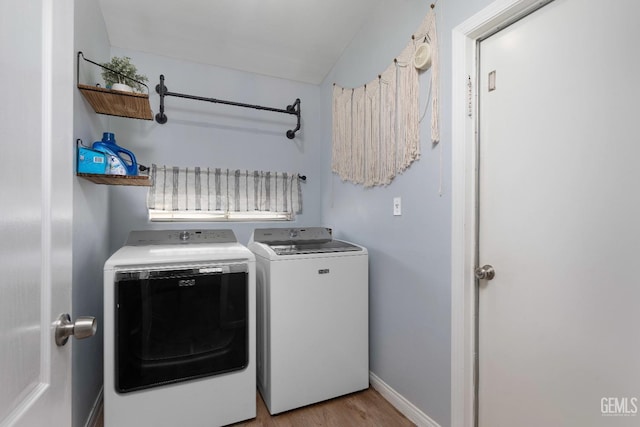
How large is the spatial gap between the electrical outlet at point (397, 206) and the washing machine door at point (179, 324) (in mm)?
993

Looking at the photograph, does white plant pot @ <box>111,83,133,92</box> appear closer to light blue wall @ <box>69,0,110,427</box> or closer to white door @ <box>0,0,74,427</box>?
light blue wall @ <box>69,0,110,427</box>

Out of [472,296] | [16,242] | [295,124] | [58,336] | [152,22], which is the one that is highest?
[152,22]

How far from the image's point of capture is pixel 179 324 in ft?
5.14

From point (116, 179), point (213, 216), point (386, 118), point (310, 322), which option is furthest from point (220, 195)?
point (386, 118)

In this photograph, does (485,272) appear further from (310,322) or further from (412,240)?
(310,322)

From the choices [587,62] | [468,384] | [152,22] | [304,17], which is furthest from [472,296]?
[152,22]

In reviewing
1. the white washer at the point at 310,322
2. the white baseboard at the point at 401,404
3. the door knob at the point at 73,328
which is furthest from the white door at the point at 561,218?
the door knob at the point at 73,328

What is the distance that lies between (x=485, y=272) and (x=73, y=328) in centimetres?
149

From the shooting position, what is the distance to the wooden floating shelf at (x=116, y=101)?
1507 mm

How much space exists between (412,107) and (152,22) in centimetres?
191

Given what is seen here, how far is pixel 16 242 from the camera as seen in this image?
0.44 meters

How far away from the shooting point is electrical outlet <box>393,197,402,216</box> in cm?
181

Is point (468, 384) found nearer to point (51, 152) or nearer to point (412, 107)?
point (412, 107)

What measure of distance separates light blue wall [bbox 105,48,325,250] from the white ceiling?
6.0 inches
